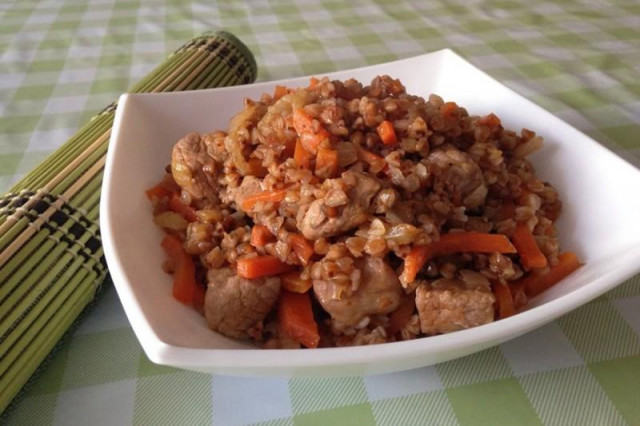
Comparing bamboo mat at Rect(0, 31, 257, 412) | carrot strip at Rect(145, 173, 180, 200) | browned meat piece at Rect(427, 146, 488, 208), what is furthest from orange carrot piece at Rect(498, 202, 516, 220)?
bamboo mat at Rect(0, 31, 257, 412)

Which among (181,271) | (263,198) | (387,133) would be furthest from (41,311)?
(387,133)

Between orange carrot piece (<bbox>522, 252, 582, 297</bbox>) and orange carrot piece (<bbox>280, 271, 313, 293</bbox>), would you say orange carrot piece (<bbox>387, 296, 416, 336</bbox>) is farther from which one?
orange carrot piece (<bbox>522, 252, 582, 297</bbox>)

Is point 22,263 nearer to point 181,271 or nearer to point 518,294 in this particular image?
point 181,271

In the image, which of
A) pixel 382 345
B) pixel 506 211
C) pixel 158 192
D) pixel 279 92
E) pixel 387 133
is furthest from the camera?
pixel 279 92

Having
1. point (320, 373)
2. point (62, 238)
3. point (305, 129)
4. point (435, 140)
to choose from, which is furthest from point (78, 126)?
point (320, 373)

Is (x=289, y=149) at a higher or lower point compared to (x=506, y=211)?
higher

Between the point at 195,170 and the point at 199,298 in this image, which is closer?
the point at 199,298
